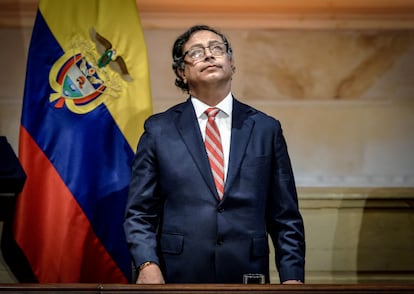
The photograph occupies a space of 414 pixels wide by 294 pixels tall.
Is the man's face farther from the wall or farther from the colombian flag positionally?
the wall

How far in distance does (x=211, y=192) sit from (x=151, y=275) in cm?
35

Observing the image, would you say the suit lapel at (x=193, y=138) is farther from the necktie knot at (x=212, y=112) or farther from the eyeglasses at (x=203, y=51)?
the eyeglasses at (x=203, y=51)

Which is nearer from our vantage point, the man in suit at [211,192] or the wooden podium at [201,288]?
the wooden podium at [201,288]

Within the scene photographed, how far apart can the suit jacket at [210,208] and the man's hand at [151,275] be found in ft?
0.10

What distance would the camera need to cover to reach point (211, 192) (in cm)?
275

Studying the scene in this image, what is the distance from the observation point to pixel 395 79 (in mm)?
3947

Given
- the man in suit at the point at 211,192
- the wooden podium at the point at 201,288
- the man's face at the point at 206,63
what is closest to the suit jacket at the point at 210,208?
the man in suit at the point at 211,192

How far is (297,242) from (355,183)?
1.19m

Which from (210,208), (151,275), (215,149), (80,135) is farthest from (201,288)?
(80,135)

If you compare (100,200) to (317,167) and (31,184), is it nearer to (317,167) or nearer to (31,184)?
(31,184)

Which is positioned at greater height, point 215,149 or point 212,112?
point 212,112

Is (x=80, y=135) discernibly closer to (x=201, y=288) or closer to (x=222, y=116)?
(x=222, y=116)

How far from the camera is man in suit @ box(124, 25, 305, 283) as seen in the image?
272cm

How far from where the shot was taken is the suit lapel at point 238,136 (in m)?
2.77
